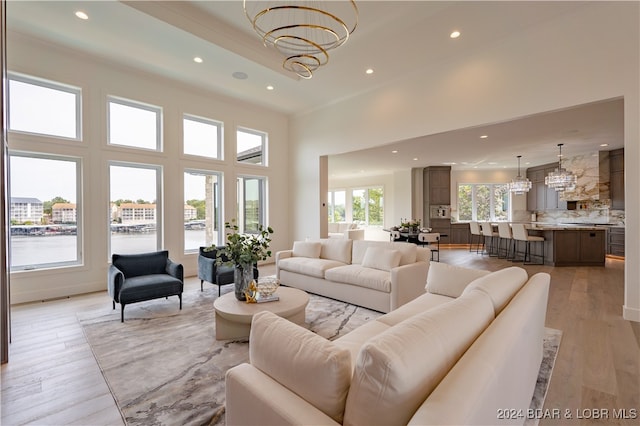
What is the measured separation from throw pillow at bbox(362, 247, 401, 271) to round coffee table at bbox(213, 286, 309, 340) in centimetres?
139

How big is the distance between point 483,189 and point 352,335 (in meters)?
11.4

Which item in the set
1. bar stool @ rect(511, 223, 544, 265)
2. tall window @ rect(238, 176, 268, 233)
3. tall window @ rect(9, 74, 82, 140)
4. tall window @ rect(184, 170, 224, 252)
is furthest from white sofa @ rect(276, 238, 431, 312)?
bar stool @ rect(511, 223, 544, 265)

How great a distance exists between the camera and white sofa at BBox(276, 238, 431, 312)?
374 centimetres

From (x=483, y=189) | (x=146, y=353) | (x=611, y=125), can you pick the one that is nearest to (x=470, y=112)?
(x=611, y=125)

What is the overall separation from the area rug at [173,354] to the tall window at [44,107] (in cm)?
299

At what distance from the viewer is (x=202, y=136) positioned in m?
6.39

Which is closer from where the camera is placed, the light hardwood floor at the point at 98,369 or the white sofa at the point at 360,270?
the light hardwood floor at the point at 98,369

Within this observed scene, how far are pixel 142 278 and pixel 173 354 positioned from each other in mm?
1672

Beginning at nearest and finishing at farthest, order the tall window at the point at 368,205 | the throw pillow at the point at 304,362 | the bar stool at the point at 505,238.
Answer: the throw pillow at the point at 304,362 < the bar stool at the point at 505,238 < the tall window at the point at 368,205

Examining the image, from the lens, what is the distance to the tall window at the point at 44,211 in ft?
14.5

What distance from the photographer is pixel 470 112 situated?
4684 mm

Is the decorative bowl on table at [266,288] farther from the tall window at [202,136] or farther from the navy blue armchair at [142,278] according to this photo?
the tall window at [202,136]

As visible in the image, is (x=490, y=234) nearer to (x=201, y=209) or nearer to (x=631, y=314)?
(x=631, y=314)

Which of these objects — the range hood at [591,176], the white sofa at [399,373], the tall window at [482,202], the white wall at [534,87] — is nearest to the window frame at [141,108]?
the white wall at [534,87]
